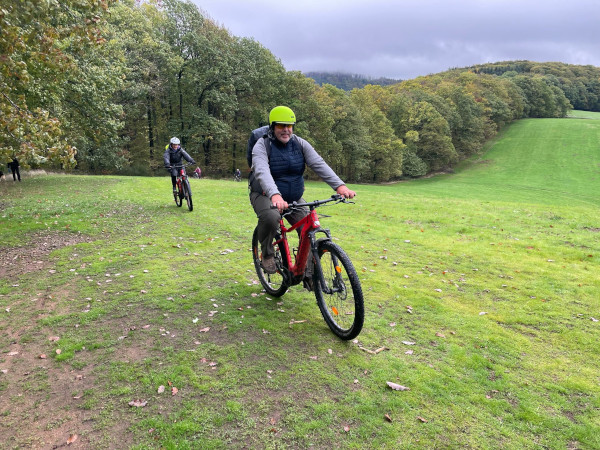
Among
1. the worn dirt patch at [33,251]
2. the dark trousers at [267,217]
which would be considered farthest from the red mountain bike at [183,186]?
the dark trousers at [267,217]

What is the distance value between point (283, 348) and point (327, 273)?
1008 millimetres

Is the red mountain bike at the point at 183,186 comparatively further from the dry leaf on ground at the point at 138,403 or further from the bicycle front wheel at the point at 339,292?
the dry leaf on ground at the point at 138,403

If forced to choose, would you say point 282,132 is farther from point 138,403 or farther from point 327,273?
point 138,403

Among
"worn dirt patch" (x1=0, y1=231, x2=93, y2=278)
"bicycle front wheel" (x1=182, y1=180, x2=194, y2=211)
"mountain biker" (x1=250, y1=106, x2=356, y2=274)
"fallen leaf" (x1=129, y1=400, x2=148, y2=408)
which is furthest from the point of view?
"bicycle front wheel" (x1=182, y1=180, x2=194, y2=211)

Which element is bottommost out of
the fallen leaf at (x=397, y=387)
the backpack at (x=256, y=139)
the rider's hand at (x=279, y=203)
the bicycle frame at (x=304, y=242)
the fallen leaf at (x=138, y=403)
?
the fallen leaf at (x=397, y=387)

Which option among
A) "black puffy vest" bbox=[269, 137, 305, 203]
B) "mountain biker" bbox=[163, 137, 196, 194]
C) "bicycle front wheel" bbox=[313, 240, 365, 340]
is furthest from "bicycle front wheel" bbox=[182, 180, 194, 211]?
"bicycle front wheel" bbox=[313, 240, 365, 340]

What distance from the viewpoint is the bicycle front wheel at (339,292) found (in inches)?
155

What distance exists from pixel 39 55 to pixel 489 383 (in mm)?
9638

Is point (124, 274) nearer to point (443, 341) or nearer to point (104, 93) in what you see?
point (443, 341)

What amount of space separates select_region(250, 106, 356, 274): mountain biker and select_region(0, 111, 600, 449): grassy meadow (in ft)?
4.48

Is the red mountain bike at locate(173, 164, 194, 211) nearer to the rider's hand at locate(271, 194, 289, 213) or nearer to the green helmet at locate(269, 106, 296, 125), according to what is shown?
the green helmet at locate(269, 106, 296, 125)

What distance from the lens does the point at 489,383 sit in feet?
11.7

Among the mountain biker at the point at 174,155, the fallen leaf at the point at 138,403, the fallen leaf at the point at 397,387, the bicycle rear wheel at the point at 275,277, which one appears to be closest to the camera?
the fallen leaf at the point at 138,403

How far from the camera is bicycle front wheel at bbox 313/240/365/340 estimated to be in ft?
12.9
